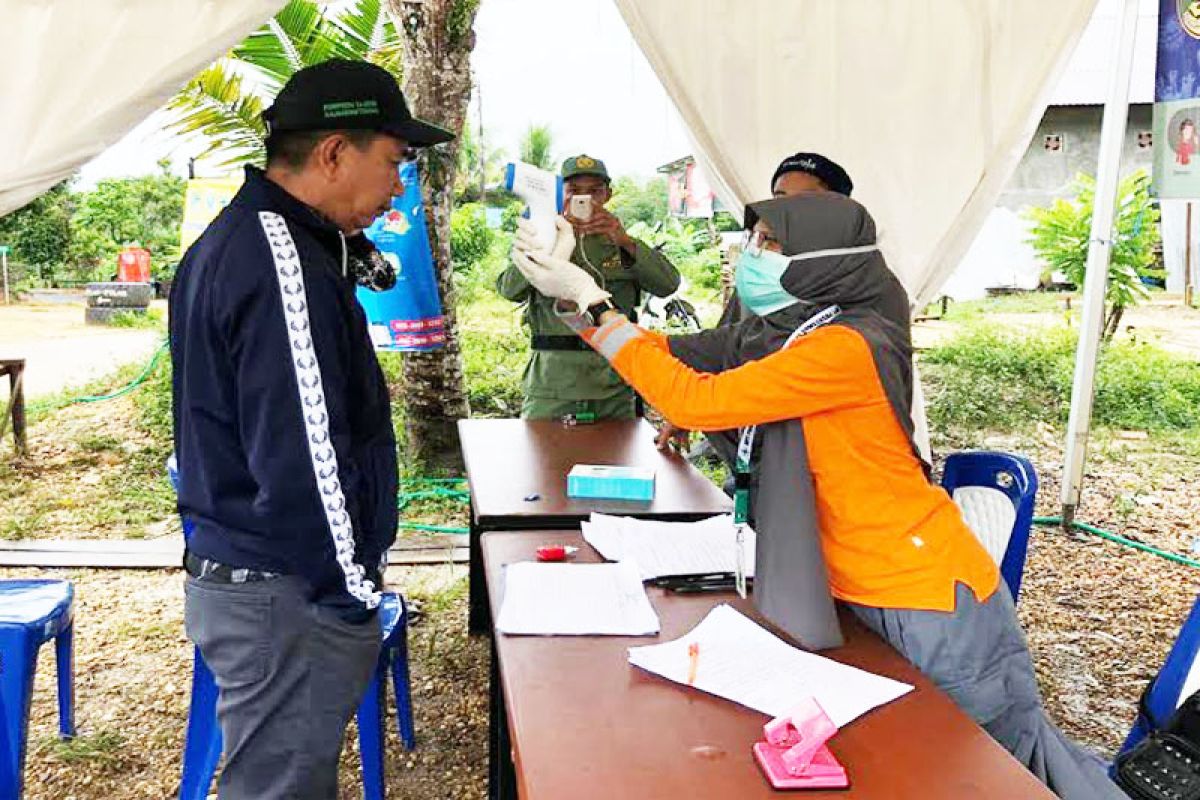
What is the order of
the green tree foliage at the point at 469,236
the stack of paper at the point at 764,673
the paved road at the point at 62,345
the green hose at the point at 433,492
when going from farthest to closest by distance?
1. the green tree foliage at the point at 469,236
2. the paved road at the point at 62,345
3. the green hose at the point at 433,492
4. the stack of paper at the point at 764,673

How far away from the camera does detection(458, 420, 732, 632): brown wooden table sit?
7.96 feet

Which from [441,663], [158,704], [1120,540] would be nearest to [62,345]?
[158,704]

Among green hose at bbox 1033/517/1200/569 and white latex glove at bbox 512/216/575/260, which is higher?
white latex glove at bbox 512/216/575/260

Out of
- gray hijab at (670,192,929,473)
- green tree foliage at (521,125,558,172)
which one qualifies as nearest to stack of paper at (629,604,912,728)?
gray hijab at (670,192,929,473)

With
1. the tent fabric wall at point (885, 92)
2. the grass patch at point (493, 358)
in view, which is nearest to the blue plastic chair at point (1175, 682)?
the tent fabric wall at point (885, 92)

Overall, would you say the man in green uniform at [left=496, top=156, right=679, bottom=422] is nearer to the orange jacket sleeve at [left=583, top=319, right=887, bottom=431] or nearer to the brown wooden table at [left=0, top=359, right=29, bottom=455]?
the orange jacket sleeve at [left=583, top=319, right=887, bottom=431]

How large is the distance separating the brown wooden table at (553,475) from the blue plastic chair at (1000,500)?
632mm

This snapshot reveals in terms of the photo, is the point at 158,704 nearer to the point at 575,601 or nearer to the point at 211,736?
the point at 211,736

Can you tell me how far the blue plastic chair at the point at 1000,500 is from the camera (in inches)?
100

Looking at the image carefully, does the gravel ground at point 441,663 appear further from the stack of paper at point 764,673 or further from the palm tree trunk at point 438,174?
the stack of paper at point 764,673

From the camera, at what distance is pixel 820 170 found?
3.19 meters

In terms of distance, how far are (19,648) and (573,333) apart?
1.98 m

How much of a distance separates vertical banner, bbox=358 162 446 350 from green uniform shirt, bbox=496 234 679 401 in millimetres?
1077

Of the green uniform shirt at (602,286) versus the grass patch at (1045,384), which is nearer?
the green uniform shirt at (602,286)
